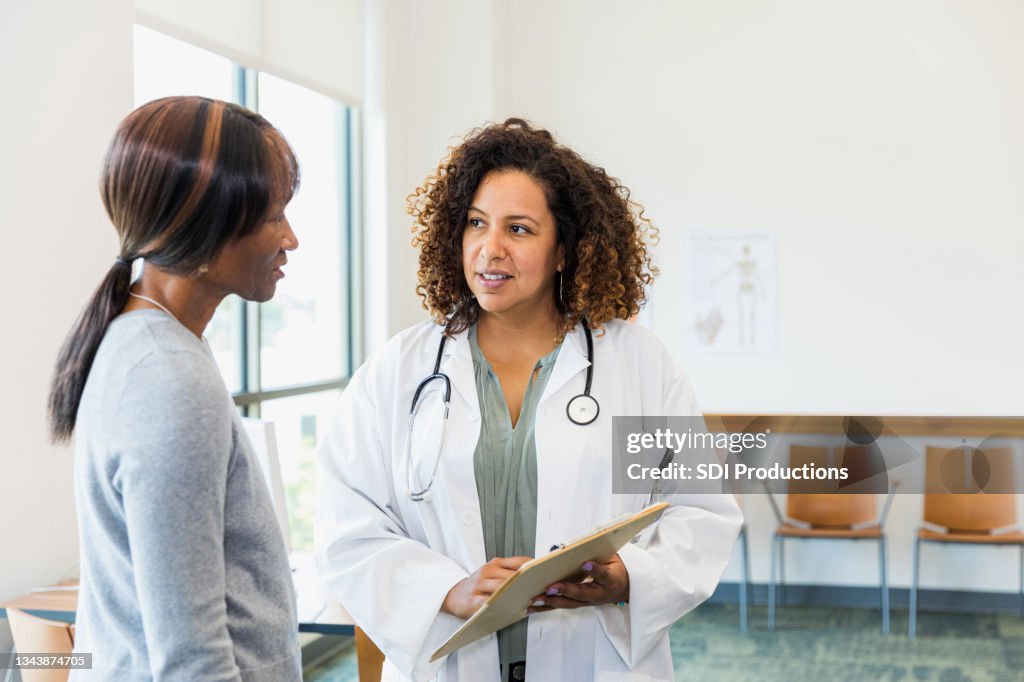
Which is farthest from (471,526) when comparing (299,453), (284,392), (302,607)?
(299,453)

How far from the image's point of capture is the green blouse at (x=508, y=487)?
5.21ft

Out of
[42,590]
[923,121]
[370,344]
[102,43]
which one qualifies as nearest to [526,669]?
[42,590]

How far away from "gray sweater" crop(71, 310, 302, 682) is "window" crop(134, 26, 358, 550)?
8.30ft

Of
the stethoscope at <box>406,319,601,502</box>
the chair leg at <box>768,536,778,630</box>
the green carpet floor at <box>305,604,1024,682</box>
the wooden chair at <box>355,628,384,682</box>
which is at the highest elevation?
the stethoscope at <box>406,319,601,502</box>

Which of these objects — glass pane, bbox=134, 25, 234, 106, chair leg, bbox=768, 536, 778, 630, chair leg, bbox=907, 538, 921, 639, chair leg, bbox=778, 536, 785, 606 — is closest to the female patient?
glass pane, bbox=134, 25, 234, 106

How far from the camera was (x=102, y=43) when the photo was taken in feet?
9.01

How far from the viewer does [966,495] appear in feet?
15.6

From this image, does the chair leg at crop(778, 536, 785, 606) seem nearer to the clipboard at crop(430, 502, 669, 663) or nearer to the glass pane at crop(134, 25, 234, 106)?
the glass pane at crop(134, 25, 234, 106)

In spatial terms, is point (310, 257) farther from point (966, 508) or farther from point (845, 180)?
point (966, 508)

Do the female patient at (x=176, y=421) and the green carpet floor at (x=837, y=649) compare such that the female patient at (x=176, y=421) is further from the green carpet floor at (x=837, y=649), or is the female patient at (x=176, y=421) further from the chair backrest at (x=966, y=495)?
the chair backrest at (x=966, y=495)

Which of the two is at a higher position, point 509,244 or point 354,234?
point 354,234

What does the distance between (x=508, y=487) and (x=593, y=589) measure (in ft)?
0.70

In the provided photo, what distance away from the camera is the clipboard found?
127 centimetres

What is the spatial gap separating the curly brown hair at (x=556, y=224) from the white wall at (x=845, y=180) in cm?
348
